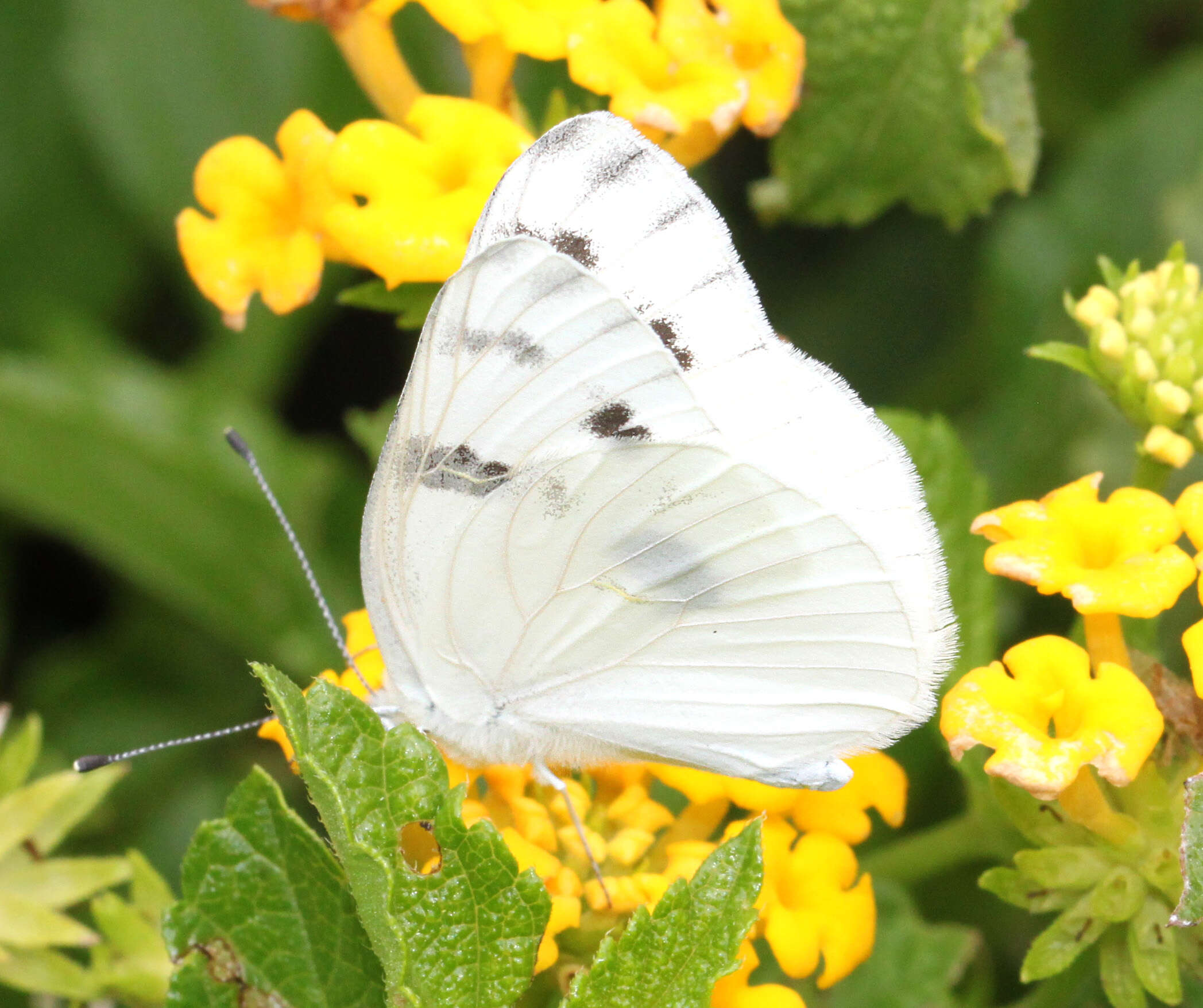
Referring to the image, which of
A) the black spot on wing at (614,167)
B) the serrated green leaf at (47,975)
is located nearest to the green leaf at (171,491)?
the serrated green leaf at (47,975)

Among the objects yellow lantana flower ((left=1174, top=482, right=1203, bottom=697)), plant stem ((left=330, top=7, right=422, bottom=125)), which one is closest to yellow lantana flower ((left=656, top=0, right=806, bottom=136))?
plant stem ((left=330, top=7, right=422, bottom=125))

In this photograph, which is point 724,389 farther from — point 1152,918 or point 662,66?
point 1152,918

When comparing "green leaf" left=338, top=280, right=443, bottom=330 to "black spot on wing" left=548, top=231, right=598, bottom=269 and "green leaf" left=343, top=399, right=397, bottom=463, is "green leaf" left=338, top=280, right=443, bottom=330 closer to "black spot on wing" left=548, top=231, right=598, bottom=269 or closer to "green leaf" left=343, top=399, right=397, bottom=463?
"green leaf" left=343, top=399, right=397, bottom=463

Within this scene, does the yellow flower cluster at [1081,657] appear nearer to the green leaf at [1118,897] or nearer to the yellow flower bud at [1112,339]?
the green leaf at [1118,897]

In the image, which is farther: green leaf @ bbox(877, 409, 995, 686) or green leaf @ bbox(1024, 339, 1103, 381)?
green leaf @ bbox(877, 409, 995, 686)

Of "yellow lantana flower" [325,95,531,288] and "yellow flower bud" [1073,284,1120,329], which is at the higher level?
"yellow lantana flower" [325,95,531,288]

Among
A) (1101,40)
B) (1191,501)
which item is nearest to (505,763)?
(1191,501)

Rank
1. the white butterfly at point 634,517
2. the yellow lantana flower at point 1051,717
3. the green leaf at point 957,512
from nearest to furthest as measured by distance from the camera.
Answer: the yellow lantana flower at point 1051,717
the white butterfly at point 634,517
the green leaf at point 957,512
